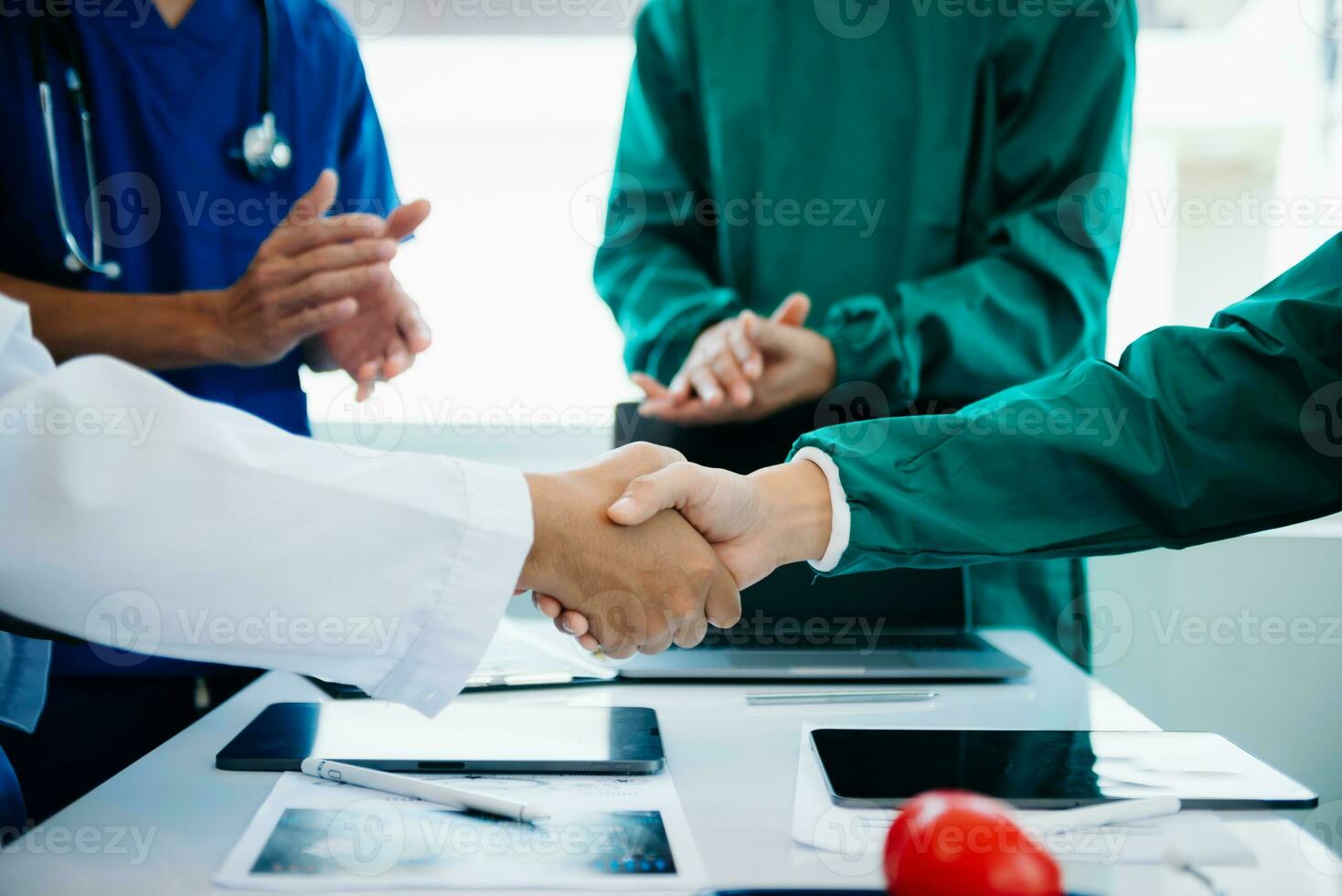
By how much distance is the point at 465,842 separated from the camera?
1.96 feet

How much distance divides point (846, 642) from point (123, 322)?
32.5 inches

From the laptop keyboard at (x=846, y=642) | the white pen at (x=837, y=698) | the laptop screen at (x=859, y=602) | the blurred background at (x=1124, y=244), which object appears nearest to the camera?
the white pen at (x=837, y=698)

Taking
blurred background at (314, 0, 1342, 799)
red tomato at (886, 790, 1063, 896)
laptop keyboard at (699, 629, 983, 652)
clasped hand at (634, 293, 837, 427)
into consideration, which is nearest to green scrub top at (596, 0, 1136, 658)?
clasped hand at (634, 293, 837, 427)

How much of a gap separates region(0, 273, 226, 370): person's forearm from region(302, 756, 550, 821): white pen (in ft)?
1.95

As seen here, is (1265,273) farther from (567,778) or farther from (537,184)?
(567,778)

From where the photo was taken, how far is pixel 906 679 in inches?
38.8

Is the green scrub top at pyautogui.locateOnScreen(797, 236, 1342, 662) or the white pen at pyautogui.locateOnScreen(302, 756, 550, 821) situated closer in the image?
the white pen at pyautogui.locateOnScreen(302, 756, 550, 821)

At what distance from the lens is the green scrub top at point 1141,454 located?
843 millimetres

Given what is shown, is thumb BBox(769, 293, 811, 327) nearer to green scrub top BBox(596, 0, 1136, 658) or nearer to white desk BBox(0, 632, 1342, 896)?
green scrub top BBox(596, 0, 1136, 658)

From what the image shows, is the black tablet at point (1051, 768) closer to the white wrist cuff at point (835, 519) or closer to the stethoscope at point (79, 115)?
the white wrist cuff at point (835, 519)

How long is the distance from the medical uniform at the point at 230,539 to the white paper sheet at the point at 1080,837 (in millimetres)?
249

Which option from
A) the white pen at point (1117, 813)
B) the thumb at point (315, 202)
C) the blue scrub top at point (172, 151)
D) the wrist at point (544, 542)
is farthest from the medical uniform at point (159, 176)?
the white pen at point (1117, 813)

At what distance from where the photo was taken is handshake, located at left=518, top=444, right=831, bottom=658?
Result: 2.82 feet

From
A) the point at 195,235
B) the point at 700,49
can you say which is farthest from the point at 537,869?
the point at 700,49
